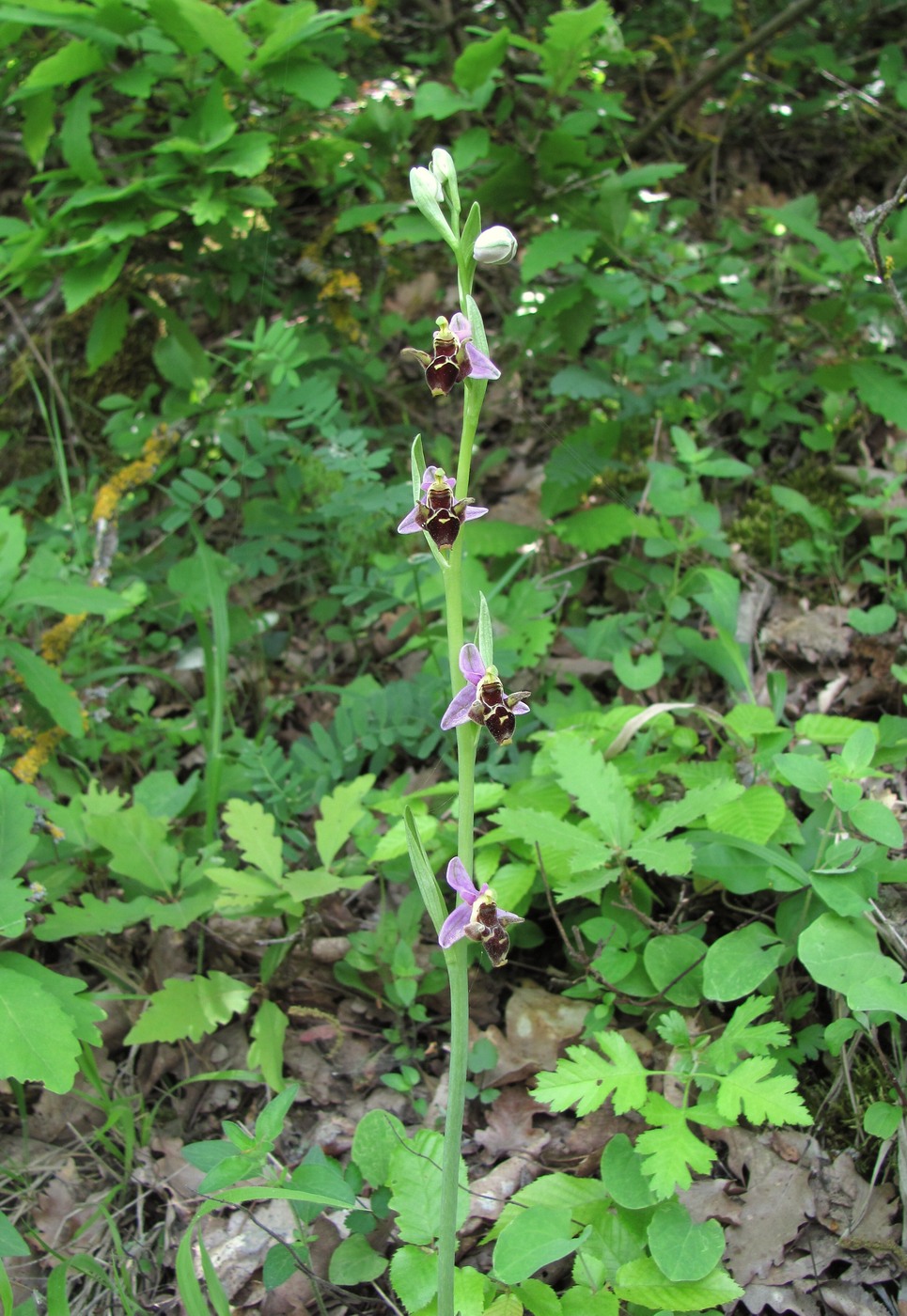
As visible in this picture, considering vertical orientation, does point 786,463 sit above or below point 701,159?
below

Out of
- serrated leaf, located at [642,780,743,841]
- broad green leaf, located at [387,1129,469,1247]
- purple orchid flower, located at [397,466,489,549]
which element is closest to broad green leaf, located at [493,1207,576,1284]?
broad green leaf, located at [387,1129,469,1247]

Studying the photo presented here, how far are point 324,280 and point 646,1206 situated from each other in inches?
143

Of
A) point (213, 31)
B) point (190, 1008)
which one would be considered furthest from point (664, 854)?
point (213, 31)

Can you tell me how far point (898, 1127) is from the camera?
1.83 meters

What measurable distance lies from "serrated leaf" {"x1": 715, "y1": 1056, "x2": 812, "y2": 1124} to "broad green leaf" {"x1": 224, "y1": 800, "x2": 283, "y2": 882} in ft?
3.57

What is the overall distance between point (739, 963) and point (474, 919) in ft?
2.56

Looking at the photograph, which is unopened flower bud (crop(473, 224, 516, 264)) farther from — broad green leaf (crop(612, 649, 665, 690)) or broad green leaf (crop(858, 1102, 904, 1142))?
broad green leaf (crop(858, 1102, 904, 1142))

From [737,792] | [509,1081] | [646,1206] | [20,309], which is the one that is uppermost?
[20,309]

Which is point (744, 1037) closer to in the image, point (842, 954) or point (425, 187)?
point (842, 954)

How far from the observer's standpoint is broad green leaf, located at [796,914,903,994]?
A: 5.76 feet

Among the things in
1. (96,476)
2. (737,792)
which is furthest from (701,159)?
(737,792)

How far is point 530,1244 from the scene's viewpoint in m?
1.56

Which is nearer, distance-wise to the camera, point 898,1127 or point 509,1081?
point 898,1127

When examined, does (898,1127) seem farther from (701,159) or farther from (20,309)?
(20,309)
